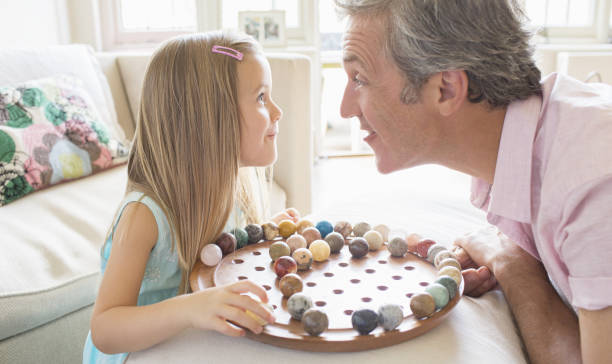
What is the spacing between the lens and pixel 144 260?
3.49 ft

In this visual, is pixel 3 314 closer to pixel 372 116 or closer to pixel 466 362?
pixel 372 116

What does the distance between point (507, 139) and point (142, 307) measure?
72 cm

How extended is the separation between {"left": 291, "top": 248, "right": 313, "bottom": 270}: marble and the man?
12.0 inches

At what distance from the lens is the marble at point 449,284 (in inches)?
34.4

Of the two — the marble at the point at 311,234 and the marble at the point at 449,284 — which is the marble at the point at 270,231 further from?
the marble at the point at 449,284

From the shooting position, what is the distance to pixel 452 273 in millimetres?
926

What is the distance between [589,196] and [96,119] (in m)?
1.92

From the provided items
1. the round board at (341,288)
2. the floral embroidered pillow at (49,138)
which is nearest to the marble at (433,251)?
the round board at (341,288)

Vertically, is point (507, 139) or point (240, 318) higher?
point (507, 139)

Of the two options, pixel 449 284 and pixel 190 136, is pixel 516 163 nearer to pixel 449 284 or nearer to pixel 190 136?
pixel 449 284

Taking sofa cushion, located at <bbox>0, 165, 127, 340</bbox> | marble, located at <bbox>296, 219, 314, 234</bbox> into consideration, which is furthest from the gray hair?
sofa cushion, located at <bbox>0, 165, 127, 340</bbox>

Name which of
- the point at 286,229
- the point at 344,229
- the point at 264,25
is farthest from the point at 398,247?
the point at 264,25

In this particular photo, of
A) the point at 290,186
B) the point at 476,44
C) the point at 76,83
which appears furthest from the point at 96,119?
the point at 476,44

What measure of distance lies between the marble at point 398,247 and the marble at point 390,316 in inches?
10.3
